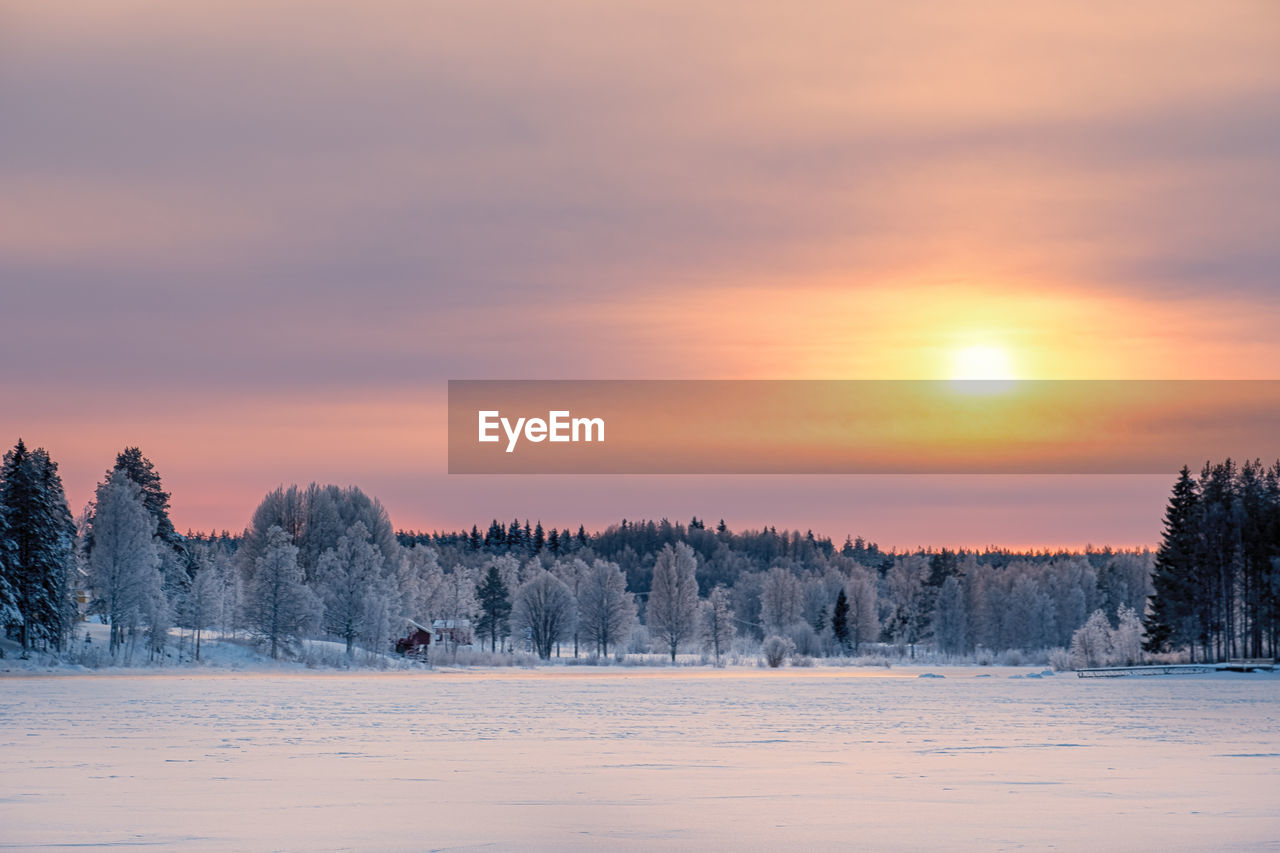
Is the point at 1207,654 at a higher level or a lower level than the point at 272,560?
lower

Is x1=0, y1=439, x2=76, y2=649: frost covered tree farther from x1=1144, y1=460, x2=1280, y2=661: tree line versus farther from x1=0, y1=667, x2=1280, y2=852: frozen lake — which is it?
x1=1144, y1=460, x2=1280, y2=661: tree line

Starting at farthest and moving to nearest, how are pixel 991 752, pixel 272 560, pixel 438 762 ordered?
pixel 272 560 → pixel 991 752 → pixel 438 762

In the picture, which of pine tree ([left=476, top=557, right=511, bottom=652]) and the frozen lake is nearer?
the frozen lake

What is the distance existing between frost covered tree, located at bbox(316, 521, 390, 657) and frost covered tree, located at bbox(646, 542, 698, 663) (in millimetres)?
45412

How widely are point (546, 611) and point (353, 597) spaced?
3620 cm

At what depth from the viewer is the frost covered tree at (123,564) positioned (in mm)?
100750

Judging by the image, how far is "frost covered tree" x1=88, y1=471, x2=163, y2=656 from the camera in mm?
100750

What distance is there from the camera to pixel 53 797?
2095cm

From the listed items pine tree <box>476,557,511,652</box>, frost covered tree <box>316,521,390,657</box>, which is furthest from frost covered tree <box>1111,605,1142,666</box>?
pine tree <box>476,557,511,652</box>

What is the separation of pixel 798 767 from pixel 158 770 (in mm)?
11942

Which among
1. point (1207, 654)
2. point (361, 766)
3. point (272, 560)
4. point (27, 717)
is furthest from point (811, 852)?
point (272, 560)

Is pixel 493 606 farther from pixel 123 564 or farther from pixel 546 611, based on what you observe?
pixel 123 564

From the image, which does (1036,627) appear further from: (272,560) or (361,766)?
(361,766)

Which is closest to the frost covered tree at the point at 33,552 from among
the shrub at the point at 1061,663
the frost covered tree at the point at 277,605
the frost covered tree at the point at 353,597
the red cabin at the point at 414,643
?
the frost covered tree at the point at 277,605
